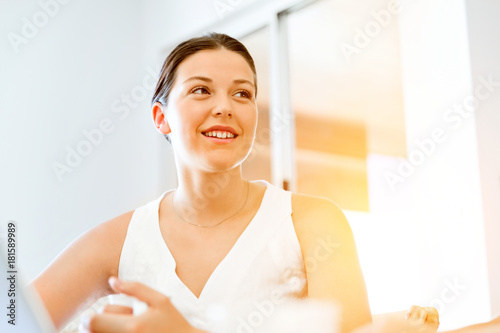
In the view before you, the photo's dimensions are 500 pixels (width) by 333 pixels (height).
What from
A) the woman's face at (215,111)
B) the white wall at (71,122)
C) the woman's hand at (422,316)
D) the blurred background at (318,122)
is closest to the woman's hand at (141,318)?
the woman's hand at (422,316)

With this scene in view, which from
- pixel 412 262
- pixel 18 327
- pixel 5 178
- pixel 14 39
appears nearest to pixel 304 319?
pixel 18 327

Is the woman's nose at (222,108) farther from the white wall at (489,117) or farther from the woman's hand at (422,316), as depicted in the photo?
the white wall at (489,117)

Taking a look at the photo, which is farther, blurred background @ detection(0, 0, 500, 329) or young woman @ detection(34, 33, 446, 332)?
blurred background @ detection(0, 0, 500, 329)

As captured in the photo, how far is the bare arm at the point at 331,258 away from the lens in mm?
963

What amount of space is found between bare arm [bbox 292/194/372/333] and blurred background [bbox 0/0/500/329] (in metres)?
0.89

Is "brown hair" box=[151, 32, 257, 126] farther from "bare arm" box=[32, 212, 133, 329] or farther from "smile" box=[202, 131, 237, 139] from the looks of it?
"bare arm" box=[32, 212, 133, 329]

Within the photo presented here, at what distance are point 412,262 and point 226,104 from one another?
131 cm

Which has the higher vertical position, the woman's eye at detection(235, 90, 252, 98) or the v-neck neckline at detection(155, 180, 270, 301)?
the woman's eye at detection(235, 90, 252, 98)

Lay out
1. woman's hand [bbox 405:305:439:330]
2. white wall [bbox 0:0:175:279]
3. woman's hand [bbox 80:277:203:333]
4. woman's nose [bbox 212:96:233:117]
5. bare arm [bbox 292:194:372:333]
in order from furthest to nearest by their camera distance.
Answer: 1. white wall [bbox 0:0:175:279]
2. woman's nose [bbox 212:96:233:117]
3. bare arm [bbox 292:194:372:333]
4. woman's hand [bbox 405:305:439:330]
5. woman's hand [bbox 80:277:203:333]

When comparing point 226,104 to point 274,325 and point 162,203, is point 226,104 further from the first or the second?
point 274,325

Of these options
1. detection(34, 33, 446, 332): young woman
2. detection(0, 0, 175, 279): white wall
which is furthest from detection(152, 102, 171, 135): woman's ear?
detection(0, 0, 175, 279): white wall

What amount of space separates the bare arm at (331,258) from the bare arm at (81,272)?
0.39 meters

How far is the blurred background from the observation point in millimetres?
1870

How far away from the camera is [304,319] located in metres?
0.88
